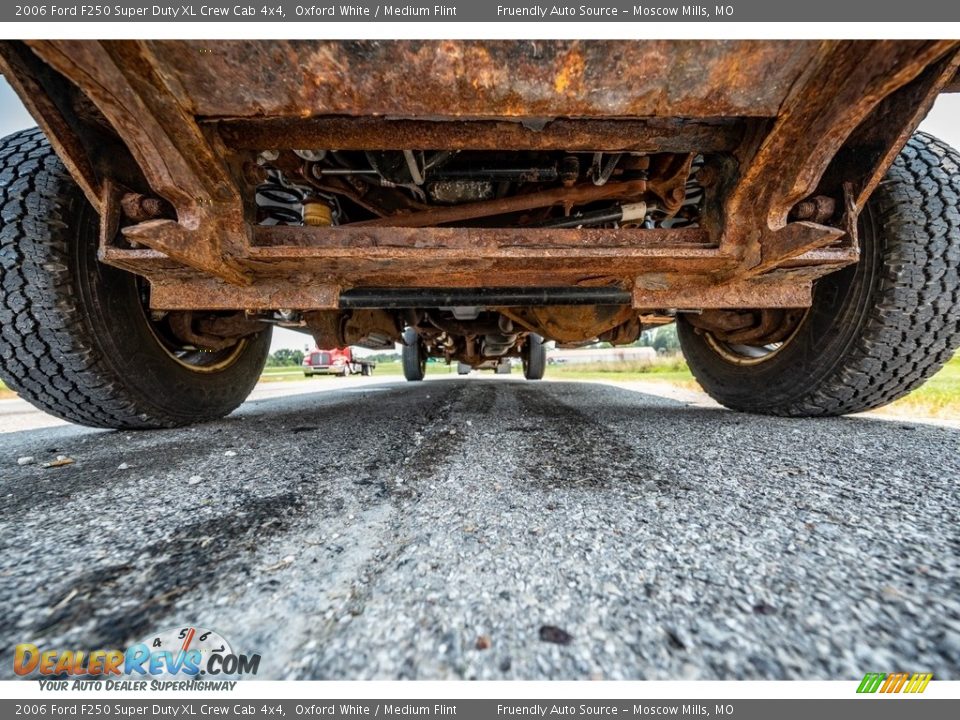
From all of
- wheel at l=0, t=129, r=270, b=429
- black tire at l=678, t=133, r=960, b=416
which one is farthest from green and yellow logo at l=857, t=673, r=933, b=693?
wheel at l=0, t=129, r=270, b=429

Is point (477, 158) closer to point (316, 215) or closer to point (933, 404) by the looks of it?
point (316, 215)

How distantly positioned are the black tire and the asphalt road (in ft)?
1.04

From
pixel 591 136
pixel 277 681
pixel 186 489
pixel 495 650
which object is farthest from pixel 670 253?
pixel 186 489

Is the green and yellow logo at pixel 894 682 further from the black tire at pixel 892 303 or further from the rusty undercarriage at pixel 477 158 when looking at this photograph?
the black tire at pixel 892 303

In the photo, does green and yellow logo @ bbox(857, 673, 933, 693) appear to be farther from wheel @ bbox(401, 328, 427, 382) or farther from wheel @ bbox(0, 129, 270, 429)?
wheel @ bbox(401, 328, 427, 382)

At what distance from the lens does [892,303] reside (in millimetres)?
1018

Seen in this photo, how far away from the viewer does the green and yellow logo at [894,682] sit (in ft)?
1.04

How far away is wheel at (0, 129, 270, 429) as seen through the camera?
3.06 ft

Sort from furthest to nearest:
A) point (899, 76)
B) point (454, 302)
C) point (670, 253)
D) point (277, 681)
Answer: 1. point (454, 302)
2. point (670, 253)
3. point (899, 76)
4. point (277, 681)

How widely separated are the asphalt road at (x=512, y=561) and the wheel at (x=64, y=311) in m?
0.27

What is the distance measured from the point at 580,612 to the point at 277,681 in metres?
0.28

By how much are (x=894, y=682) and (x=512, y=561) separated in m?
0.35

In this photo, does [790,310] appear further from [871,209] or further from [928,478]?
[928,478]

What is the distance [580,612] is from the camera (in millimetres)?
358
